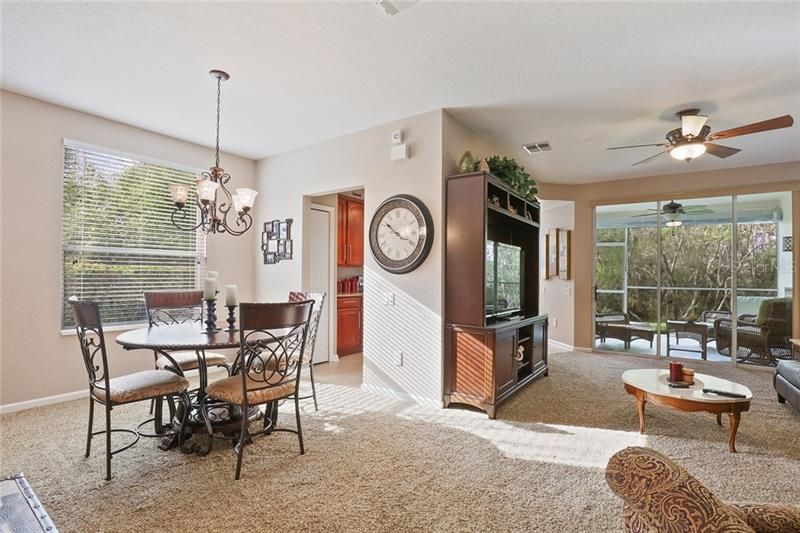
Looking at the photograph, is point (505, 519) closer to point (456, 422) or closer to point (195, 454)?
point (456, 422)

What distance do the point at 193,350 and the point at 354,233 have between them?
11.6 feet

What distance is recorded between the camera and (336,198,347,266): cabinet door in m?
5.63

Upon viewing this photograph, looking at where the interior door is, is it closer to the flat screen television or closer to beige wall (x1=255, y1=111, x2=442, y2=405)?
beige wall (x1=255, y1=111, x2=442, y2=405)

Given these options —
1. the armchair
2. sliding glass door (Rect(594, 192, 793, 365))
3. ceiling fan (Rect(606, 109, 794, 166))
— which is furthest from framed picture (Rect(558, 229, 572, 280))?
ceiling fan (Rect(606, 109, 794, 166))

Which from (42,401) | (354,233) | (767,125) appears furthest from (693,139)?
(42,401)

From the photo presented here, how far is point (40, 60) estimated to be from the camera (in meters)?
2.85

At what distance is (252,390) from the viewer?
8.04 ft

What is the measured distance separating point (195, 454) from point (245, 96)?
9.12ft

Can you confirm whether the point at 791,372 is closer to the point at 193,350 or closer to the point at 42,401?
the point at 193,350

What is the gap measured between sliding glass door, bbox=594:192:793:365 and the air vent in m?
2.24

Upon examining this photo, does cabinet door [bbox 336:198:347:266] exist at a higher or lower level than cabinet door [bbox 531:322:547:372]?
higher

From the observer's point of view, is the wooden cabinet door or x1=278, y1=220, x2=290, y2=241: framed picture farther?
the wooden cabinet door

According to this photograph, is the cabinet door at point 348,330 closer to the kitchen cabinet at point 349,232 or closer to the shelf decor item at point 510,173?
the kitchen cabinet at point 349,232

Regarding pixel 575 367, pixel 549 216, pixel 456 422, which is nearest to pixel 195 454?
pixel 456 422
